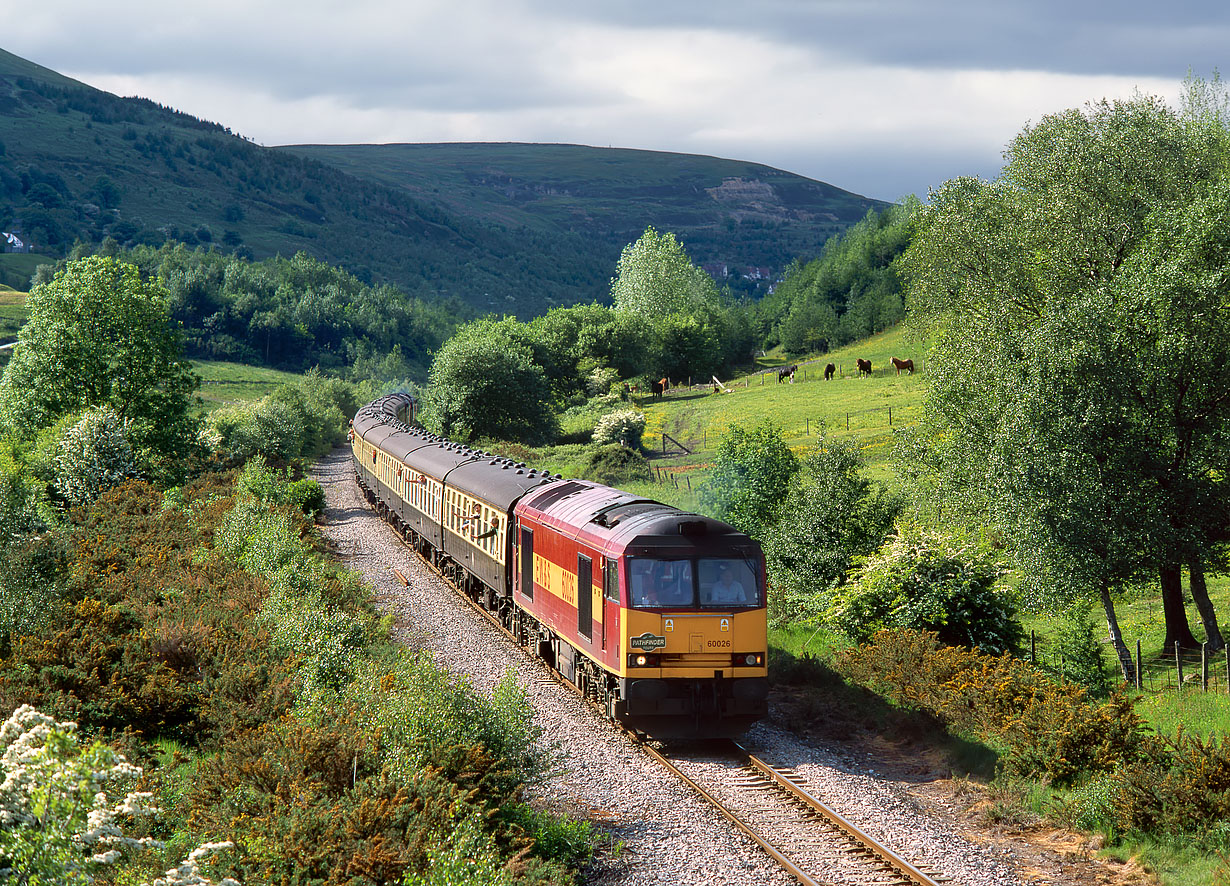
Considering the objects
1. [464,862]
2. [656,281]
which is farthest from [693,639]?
[656,281]

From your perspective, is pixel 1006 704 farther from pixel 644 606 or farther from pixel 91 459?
pixel 91 459

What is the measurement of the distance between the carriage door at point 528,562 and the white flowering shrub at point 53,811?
14450 millimetres

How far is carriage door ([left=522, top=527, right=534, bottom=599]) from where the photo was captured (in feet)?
68.3

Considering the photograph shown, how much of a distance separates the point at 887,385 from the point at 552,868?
205 feet

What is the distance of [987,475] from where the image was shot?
2347 cm

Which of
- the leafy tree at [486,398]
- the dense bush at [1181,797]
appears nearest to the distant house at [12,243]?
the leafy tree at [486,398]

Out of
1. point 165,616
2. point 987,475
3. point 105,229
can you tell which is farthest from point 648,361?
point 105,229

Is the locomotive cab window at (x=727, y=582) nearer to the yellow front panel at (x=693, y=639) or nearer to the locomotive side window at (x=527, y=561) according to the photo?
the yellow front panel at (x=693, y=639)

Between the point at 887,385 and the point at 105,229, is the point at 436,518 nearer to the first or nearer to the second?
the point at 887,385

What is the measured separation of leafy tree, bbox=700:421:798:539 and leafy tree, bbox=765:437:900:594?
8.64 feet

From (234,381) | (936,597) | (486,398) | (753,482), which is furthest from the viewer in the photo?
(234,381)

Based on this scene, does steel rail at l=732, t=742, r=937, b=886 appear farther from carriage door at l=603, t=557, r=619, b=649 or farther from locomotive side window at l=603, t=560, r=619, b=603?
locomotive side window at l=603, t=560, r=619, b=603

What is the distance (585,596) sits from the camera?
17.2 m

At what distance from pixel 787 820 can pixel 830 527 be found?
12399mm
